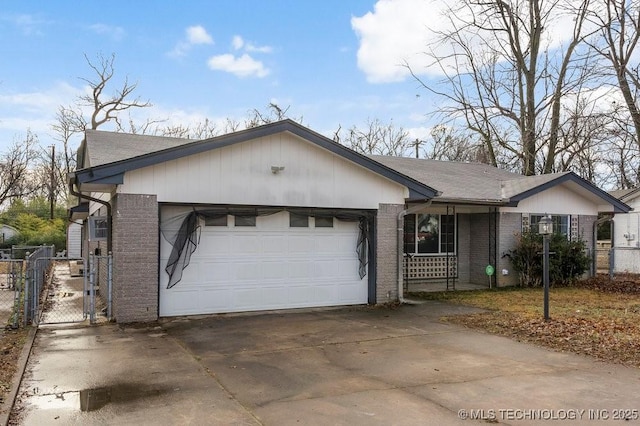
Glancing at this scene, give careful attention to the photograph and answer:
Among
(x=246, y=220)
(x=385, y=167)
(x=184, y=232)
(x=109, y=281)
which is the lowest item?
(x=109, y=281)

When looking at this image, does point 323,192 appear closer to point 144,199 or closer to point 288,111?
point 144,199

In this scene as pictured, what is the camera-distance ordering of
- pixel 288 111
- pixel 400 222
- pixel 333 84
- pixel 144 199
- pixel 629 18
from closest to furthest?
pixel 144 199 < pixel 400 222 < pixel 629 18 < pixel 333 84 < pixel 288 111

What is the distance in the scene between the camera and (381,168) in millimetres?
11578

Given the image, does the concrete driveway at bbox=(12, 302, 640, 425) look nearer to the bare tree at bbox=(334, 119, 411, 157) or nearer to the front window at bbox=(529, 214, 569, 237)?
the front window at bbox=(529, 214, 569, 237)

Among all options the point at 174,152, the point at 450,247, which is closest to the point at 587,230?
the point at 450,247

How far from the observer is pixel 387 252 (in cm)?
1196

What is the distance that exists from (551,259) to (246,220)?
10.3 m

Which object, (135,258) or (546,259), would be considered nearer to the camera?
(135,258)

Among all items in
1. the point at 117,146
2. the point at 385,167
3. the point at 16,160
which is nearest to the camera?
the point at 385,167

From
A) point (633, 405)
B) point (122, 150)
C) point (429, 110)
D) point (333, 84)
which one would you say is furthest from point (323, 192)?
point (429, 110)

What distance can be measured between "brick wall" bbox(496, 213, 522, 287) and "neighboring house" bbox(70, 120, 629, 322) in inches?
110

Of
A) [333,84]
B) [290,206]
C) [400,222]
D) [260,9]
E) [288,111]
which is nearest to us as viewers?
[290,206]

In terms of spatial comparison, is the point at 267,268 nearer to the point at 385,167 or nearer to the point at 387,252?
the point at 387,252

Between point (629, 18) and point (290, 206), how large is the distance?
17.4 metres
